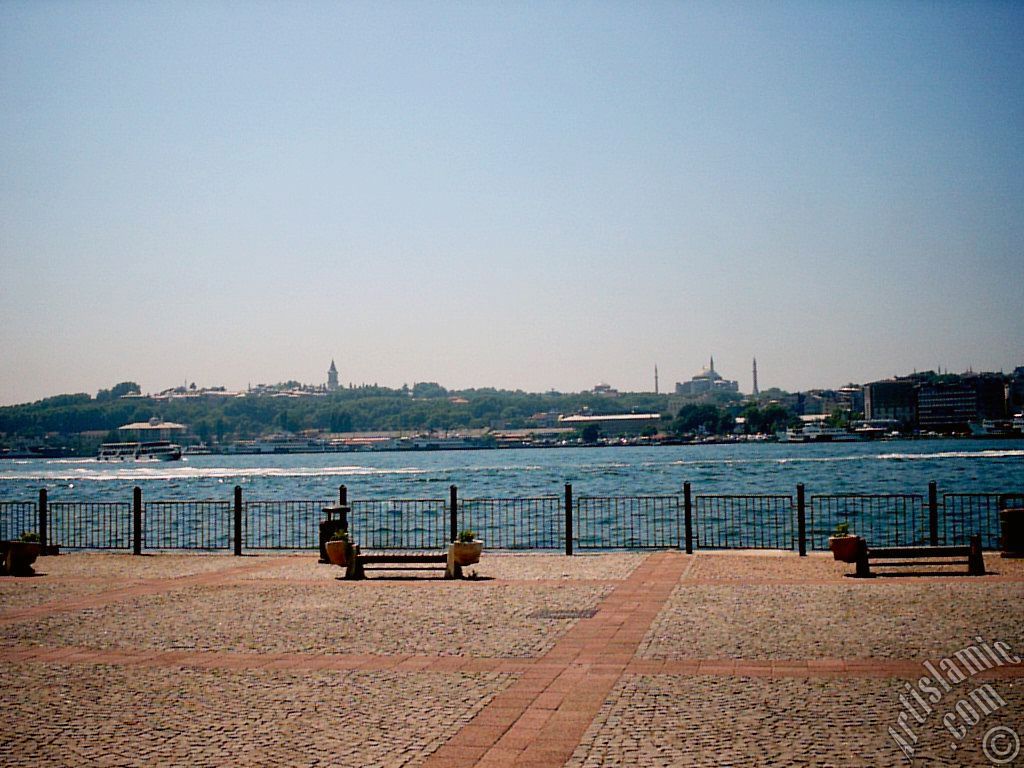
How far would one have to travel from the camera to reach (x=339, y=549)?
19.0 meters

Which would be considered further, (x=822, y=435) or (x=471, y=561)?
(x=822, y=435)

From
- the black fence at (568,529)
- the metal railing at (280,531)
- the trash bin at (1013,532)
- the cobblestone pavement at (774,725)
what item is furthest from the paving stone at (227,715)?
the trash bin at (1013,532)

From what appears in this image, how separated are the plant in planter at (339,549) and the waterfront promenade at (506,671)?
3.93 ft

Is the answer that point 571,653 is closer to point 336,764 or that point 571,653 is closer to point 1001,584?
point 336,764

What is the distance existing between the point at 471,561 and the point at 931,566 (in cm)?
771

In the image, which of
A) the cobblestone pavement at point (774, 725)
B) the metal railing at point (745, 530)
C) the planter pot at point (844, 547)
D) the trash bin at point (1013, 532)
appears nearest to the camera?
the cobblestone pavement at point (774, 725)

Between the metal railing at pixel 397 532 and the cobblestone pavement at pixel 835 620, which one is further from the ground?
the cobblestone pavement at pixel 835 620

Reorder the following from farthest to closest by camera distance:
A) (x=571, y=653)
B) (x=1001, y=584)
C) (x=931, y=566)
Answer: (x=931, y=566), (x=1001, y=584), (x=571, y=653)

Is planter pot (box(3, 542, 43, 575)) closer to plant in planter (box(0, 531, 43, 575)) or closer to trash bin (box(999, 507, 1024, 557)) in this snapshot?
plant in planter (box(0, 531, 43, 575))

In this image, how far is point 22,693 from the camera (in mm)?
9828

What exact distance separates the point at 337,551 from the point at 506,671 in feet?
30.6

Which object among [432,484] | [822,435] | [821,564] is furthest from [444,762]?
[822,435]

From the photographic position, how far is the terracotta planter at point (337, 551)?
18.9 m

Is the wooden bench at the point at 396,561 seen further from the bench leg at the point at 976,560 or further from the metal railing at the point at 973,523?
the metal railing at the point at 973,523
